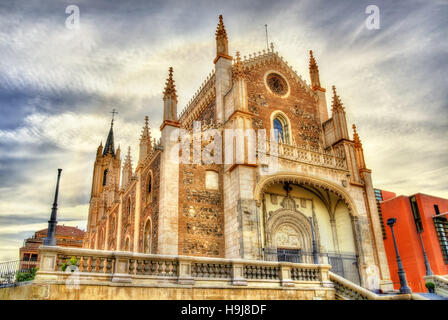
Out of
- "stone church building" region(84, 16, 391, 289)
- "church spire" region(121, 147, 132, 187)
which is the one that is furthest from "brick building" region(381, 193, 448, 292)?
"church spire" region(121, 147, 132, 187)

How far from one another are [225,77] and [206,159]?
5674 mm

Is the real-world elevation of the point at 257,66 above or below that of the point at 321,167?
above

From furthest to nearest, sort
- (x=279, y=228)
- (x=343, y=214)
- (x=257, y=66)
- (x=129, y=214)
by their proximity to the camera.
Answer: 1. (x=129, y=214)
2. (x=257, y=66)
3. (x=343, y=214)
4. (x=279, y=228)

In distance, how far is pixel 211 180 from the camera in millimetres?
19047

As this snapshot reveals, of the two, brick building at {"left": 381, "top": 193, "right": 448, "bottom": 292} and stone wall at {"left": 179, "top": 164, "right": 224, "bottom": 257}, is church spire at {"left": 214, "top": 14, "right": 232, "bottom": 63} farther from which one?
brick building at {"left": 381, "top": 193, "right": 448, "bottom": 292}

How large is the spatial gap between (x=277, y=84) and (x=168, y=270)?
16913 millimetres

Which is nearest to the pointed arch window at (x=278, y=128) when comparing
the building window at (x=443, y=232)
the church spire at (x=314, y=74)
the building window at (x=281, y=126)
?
the building window at (x=281, y=126)

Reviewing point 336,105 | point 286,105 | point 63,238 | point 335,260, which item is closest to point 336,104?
point 336,105

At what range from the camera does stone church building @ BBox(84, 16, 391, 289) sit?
57.7ft

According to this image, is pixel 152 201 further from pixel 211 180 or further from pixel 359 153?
pixel 359 153

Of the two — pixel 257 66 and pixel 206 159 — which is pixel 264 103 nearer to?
pixel 257 66


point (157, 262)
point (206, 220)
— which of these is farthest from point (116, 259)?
point (206, 220)

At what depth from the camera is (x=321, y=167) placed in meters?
20.5

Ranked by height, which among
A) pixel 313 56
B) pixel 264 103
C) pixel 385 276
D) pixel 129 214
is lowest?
pixel 385 276
